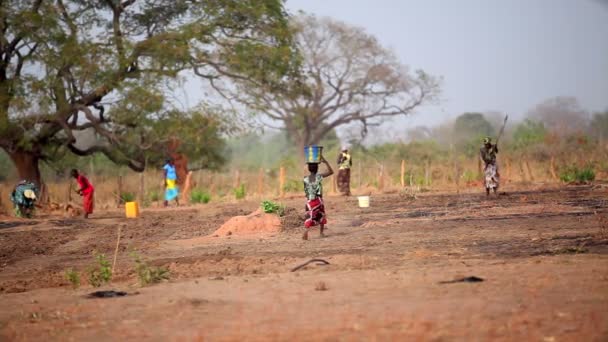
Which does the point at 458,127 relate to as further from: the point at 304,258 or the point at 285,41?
the point at 304,258

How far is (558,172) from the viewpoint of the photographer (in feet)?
96.6

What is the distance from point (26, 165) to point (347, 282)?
23892 mm

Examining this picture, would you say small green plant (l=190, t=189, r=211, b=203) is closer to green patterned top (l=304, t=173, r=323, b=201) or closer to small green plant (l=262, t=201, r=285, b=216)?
small green plant (l=262, t=201, r=285, b=216)

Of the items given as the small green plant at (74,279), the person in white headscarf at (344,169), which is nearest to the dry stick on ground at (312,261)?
the small green plant at (74,279)

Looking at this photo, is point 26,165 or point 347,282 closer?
point 347,282

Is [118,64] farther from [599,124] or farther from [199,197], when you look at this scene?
[599,124]

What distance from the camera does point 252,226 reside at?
55.5 feet

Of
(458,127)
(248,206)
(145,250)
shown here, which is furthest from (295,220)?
(458,127)

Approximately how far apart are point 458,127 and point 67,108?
4647cm

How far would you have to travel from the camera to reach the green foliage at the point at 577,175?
1057 inches

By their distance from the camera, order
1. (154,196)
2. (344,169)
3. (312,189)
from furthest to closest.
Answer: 1. (154,196)
2. (344,169)
3. (312,189)

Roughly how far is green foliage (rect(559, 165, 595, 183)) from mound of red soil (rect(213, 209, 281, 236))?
42.3ft

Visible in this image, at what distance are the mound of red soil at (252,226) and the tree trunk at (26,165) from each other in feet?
53.2

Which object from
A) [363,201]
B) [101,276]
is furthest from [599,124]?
[101,276]
